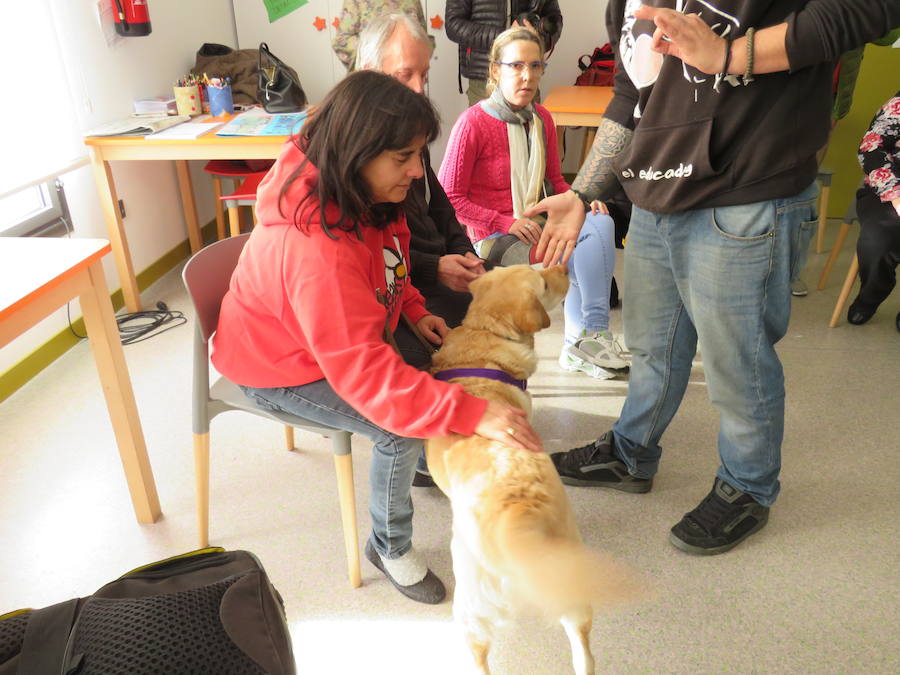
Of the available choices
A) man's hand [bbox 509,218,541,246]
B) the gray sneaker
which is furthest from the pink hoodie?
the gray sneaker

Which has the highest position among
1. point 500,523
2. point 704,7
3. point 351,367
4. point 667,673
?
point 704,7

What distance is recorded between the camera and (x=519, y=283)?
1645 mm

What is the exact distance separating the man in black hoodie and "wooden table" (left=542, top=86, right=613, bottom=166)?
1541 mm

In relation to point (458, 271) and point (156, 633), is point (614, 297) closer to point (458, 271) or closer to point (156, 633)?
point (458, 271)

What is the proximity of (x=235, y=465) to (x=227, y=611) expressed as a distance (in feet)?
4.28

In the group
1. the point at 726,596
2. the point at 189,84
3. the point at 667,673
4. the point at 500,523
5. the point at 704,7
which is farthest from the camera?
the point at 189,84

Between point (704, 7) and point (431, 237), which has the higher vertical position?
point (704, 7)

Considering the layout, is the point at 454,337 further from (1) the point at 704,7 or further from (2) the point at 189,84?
(2) the point at 189,84

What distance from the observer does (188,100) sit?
11.1 feet

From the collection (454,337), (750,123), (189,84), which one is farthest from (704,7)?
(189,84)

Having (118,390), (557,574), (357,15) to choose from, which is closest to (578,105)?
(357,15)

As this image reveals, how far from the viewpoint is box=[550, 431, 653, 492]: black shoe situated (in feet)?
6.44

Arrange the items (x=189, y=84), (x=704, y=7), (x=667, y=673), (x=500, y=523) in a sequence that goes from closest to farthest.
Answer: (x=500, y=523)
(x=704, y=7)
(x=667, y=673)
(x=189, y=84)

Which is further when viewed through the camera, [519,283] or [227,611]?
[519,283]
